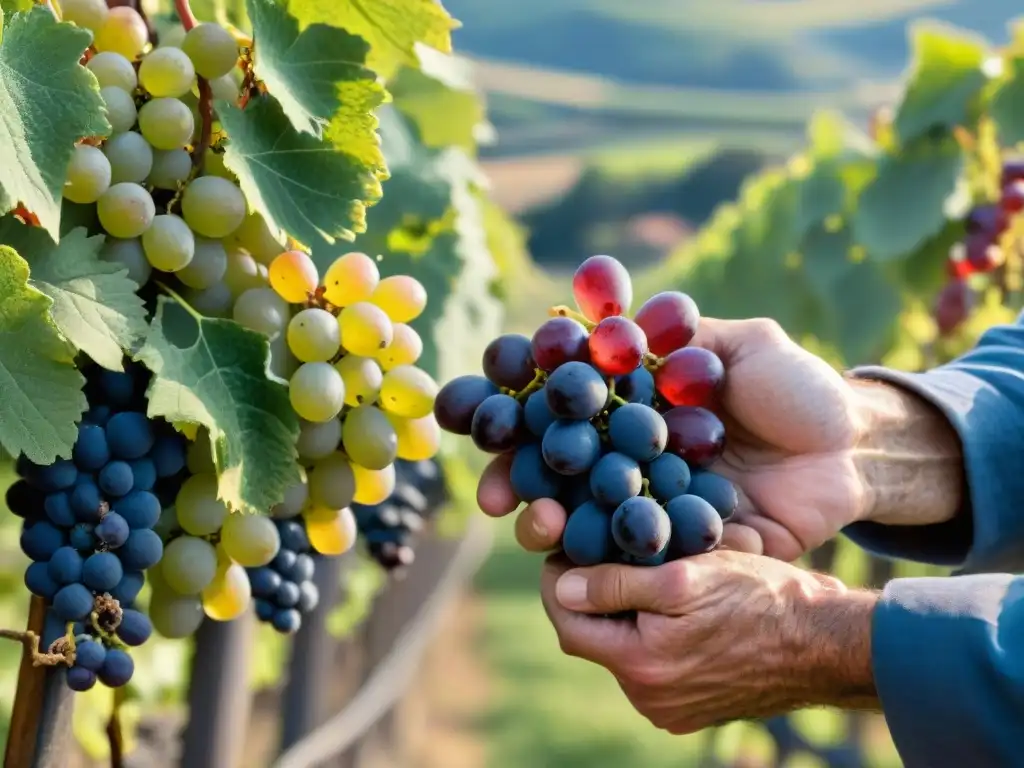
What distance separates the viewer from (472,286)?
139cm

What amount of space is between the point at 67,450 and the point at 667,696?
562mm

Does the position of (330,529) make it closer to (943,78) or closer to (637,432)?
(637,432)

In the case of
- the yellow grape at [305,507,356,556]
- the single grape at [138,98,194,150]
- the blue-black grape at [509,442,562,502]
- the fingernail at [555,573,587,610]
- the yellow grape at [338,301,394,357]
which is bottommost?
the yellow grape at [305,507,356,556]

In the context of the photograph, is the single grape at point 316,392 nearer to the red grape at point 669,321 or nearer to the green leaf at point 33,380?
the green leaf at point 33,380

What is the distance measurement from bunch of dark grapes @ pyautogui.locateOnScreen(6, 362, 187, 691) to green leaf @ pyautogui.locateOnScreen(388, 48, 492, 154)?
2.35ft

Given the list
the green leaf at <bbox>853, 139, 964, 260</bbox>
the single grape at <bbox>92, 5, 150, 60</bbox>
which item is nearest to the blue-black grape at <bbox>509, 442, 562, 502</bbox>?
the single grape at <bbox>92, 5, 150, 60</bbox>

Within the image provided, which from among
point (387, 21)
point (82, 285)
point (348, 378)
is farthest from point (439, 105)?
Result: point (82, 285)

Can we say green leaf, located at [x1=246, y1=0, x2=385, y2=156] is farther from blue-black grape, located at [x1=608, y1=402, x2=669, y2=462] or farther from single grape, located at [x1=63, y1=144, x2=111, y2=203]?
blue-black grape, located at [x1=608, y1=402, x2=669, y2=462]

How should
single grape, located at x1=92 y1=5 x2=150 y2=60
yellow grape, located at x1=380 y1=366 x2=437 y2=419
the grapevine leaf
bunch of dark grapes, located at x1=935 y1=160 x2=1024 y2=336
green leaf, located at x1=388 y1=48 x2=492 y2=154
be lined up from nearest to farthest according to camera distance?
single grape, located at x1=92 y1=5 x2=150 y2=60 → yellow grape, located at x1=380 y1=366 x2=437 y2=419 → green leaf, located at x1=388 y1=48 x2=492 y2=154 → the grapevine leaf → bunch of dark grapes, located at x1=935 y1=160 x2=1024 y2=336

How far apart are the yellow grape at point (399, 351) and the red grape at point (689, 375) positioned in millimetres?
210

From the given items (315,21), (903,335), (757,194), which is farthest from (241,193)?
(757,194)

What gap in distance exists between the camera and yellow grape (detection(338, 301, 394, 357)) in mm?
867

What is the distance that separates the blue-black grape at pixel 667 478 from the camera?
90 cm

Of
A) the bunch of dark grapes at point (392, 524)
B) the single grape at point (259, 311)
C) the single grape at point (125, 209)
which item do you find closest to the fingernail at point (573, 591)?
the single grape at point (259, 311)
